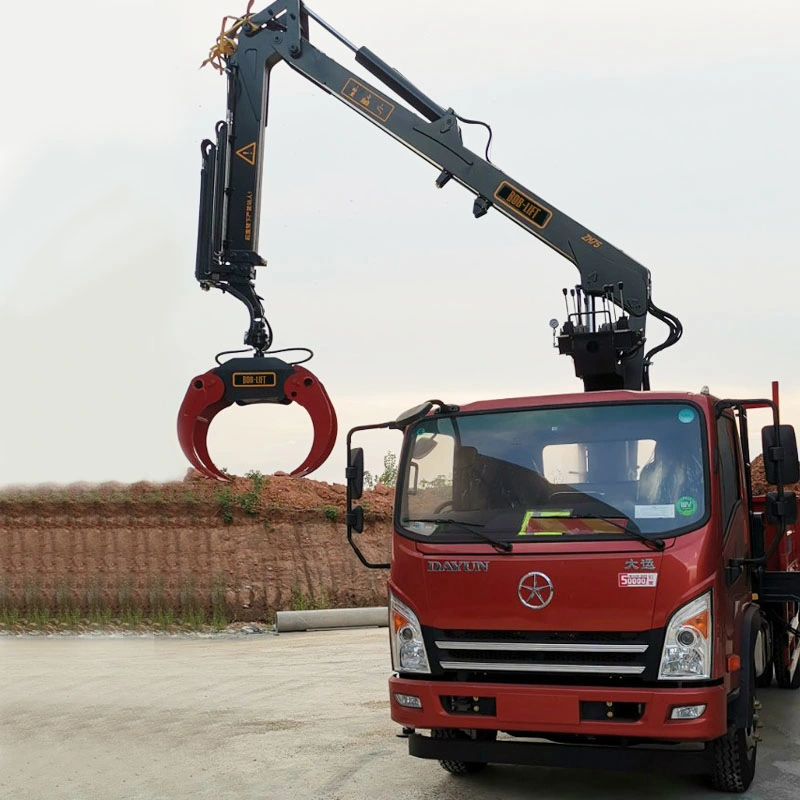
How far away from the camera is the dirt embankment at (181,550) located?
19.7 m

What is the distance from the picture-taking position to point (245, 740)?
8148mm

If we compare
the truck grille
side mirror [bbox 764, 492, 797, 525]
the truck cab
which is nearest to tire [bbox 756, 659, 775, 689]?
the truck cab

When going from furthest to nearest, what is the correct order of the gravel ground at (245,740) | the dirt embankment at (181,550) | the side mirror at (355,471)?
the dirt embankment at (181,550) < the side mirror at (355,471) < the gravel ground at (245,740)

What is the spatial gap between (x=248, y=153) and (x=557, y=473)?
6.99 meters

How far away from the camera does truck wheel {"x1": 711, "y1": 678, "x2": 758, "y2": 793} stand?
5926 millimetres

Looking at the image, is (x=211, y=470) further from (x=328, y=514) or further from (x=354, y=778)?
(x=328, y=514)

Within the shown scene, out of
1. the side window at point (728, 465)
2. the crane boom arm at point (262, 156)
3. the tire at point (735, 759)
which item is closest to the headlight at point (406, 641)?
the tire at point (735, 759)

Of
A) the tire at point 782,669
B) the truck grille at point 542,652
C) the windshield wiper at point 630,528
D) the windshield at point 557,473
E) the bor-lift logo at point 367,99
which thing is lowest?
the tire at point 782,669

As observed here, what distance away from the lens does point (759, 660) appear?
720cm

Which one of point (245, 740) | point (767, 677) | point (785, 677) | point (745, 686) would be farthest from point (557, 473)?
point (785, 677)

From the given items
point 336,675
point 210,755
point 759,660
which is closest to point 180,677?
point 336,675

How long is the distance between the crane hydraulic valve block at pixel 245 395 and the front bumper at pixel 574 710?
5.29 m

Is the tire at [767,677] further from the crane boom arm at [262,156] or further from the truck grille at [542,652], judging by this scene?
the crane boom arm at [262,156]

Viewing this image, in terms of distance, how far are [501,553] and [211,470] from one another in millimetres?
5973
